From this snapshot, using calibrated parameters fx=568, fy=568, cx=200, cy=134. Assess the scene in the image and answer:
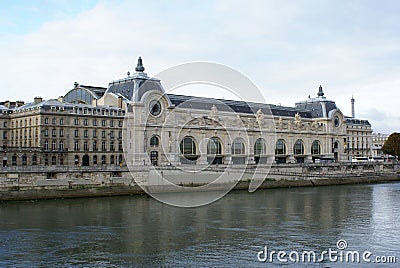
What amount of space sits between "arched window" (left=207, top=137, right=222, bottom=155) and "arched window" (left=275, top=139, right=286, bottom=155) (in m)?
10.1

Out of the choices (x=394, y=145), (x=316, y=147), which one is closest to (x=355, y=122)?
(x=394, y=145)

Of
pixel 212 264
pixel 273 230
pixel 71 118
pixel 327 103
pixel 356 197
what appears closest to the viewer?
pixel 212 264

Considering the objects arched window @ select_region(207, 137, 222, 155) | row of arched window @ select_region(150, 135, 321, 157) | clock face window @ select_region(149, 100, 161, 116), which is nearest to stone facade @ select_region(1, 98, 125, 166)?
clock face window @ select_region(149, 100, 161, 116)

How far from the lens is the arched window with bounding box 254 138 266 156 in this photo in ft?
224

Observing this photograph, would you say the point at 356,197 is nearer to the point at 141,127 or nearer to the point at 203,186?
the point at 203,186

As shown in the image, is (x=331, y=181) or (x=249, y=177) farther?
(x=331, y=181)

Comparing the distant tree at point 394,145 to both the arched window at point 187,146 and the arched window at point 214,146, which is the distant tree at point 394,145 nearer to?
the arched window at point 214,146

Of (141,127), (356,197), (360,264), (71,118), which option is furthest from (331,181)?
(360,264)

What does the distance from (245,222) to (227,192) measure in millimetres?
18363

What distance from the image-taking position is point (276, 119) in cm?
7325

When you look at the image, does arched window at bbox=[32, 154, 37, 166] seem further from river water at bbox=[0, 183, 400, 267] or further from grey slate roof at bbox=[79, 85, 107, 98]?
grey slate roof at bbox=[79, 85, 107, 98]

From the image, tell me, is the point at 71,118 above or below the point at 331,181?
above

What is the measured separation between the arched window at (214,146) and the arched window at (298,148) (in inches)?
553

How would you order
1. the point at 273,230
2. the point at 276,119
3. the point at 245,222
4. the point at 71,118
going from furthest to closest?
the point at 276,119 → the point at 71,118 → the point at 245,222 → the point at 273,230
